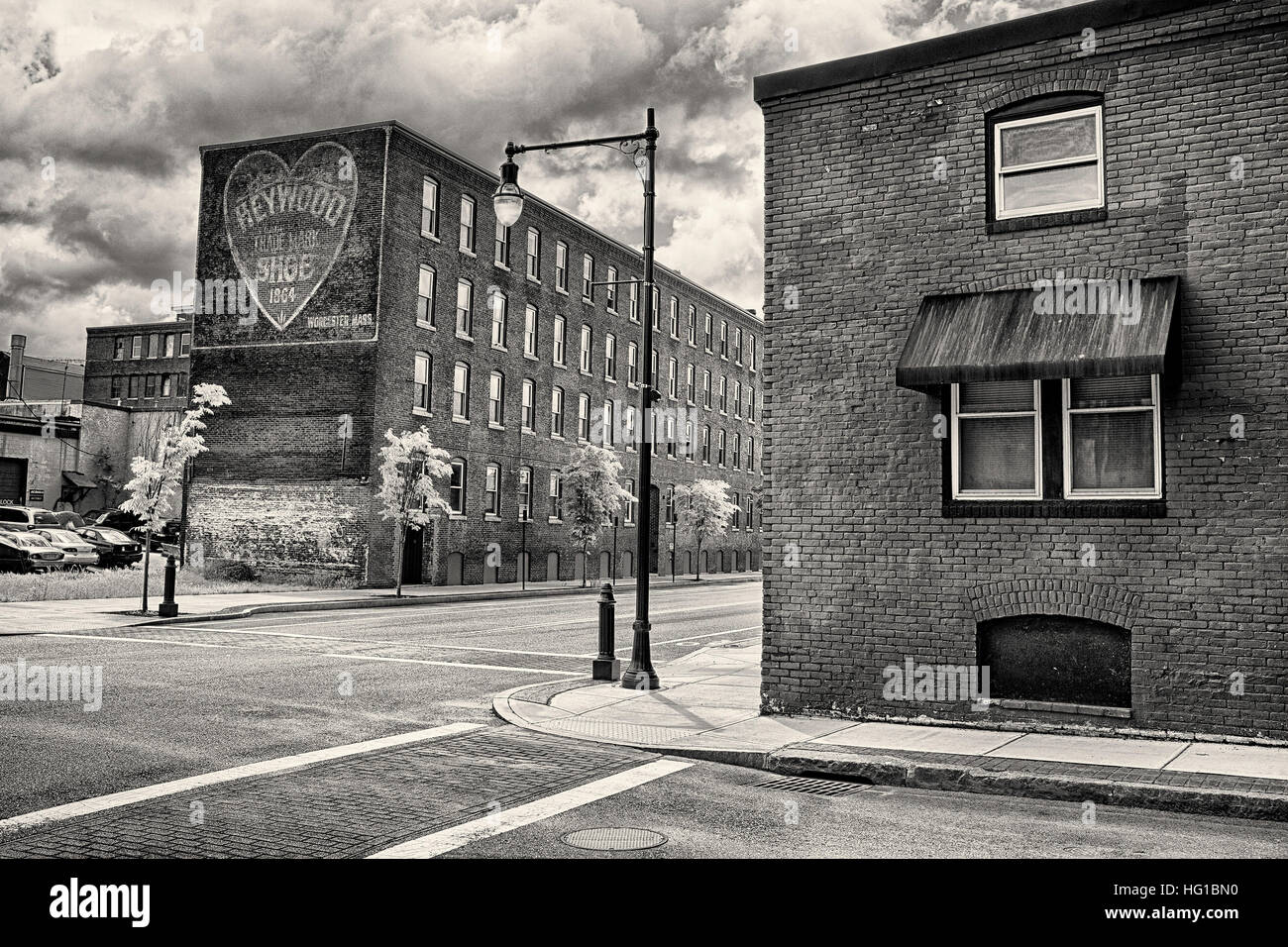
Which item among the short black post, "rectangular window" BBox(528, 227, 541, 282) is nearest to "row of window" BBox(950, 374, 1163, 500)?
the short black post

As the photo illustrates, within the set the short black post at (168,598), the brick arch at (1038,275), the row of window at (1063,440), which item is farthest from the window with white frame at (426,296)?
the row of window at (1063,440)

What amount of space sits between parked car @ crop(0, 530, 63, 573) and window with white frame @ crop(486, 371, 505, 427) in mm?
15759

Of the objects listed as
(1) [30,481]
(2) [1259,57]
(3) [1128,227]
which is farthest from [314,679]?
(1) [30,481]

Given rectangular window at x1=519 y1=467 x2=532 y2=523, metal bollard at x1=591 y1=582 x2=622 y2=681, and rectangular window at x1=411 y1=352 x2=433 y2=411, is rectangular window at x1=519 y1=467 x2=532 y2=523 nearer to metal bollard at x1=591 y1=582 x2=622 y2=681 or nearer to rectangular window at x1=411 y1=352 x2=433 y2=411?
rectangular window at x1=411 y1=352 x2=433 y2=411

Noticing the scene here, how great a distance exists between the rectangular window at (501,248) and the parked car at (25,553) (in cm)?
1870

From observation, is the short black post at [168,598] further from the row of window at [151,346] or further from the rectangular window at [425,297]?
the row of window at [151,346]

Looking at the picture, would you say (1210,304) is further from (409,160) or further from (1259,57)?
(409,160)

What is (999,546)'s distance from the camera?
33.8 ft

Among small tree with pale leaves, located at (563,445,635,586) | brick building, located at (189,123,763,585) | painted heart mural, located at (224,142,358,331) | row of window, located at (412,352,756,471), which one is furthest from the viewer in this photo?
small tree with pale leaves, located at (563,445,635,586)

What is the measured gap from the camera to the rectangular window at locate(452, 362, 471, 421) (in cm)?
4025

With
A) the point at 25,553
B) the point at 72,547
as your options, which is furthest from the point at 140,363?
the point at 25,553

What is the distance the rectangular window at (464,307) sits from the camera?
40.3 m

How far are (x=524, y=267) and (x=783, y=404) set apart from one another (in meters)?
34.7

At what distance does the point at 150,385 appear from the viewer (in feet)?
278
